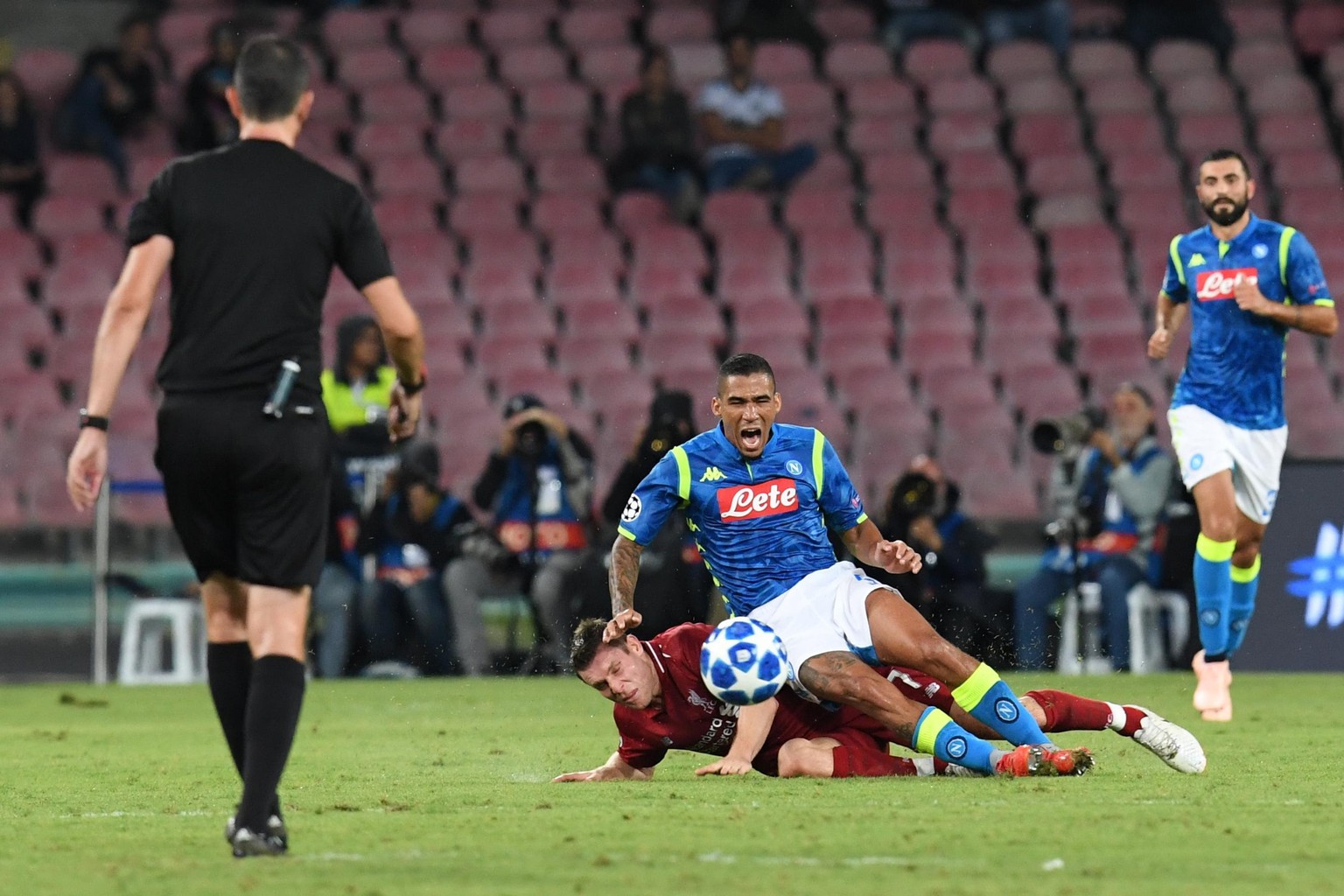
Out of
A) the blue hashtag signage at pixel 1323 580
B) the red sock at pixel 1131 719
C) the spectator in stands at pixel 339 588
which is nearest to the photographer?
the red sock at pixel 1131 719

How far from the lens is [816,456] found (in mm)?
7598

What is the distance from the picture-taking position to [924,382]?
53.3 ft

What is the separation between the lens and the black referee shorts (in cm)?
516

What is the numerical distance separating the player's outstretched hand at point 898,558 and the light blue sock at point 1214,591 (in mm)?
3070

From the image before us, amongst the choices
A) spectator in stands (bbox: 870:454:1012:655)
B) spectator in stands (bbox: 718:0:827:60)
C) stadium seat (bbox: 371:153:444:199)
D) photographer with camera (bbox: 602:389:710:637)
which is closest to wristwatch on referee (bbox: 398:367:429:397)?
photographer with camera (bbox: 602:389:710:637)

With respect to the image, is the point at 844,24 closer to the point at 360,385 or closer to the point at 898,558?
the point at 360,385

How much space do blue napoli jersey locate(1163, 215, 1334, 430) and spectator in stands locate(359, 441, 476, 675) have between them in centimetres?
563

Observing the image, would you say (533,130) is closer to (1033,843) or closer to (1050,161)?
(1050,161)

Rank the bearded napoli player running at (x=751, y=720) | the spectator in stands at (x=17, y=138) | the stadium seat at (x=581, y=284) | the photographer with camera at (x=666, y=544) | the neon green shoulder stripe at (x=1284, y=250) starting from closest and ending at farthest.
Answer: the bearded napoli player running at (x=751, y=720), the neon green shoulder stripe at (x=1284, y=250), the photographer with camera at (x=666, y=544), the stadium seat at (x=581, y=284), the spectator in stands at (x=17, y=138)

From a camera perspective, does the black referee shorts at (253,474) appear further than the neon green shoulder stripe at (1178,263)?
No

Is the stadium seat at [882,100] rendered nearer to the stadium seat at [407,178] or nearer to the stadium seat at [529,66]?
the stadium seat at [529,66]

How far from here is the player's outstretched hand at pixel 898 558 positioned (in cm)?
686

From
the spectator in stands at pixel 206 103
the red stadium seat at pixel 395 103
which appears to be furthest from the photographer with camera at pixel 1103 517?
the spectator in stands at pixel 206 103

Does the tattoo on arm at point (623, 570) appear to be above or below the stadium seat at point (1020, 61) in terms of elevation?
below
